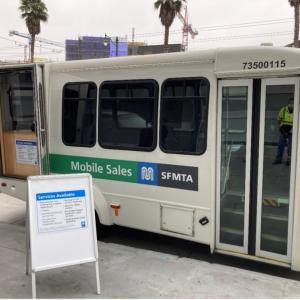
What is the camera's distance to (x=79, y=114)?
5.65 m

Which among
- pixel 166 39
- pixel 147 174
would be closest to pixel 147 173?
pixel 147 174

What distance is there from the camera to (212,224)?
15.0 feet

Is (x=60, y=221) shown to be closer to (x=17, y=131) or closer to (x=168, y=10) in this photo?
(x=17, y=131)

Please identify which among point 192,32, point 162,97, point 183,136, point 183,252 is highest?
point 192,32

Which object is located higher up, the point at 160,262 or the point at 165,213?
the point at 165,213

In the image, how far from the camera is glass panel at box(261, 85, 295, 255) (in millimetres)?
4195

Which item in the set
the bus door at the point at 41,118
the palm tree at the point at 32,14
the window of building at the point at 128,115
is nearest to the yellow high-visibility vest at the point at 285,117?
the window of building at the point at 128,115

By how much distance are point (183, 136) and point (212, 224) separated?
1073mm

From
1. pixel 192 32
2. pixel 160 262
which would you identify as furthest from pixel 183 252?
pixel 192 32

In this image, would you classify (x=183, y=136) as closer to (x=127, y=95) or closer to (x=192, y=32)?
(x=127, y=95)

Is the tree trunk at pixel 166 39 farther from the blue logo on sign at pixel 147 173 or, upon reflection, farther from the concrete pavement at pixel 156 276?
the concrete pavement at pixel 156 276

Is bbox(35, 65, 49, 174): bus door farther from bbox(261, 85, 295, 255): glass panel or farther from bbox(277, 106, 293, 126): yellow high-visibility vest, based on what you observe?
bbox(277, 106, 293, 126): yellow high-visibility vest

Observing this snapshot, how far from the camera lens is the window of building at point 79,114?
5508 mm

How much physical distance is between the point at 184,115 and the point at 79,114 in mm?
1692
